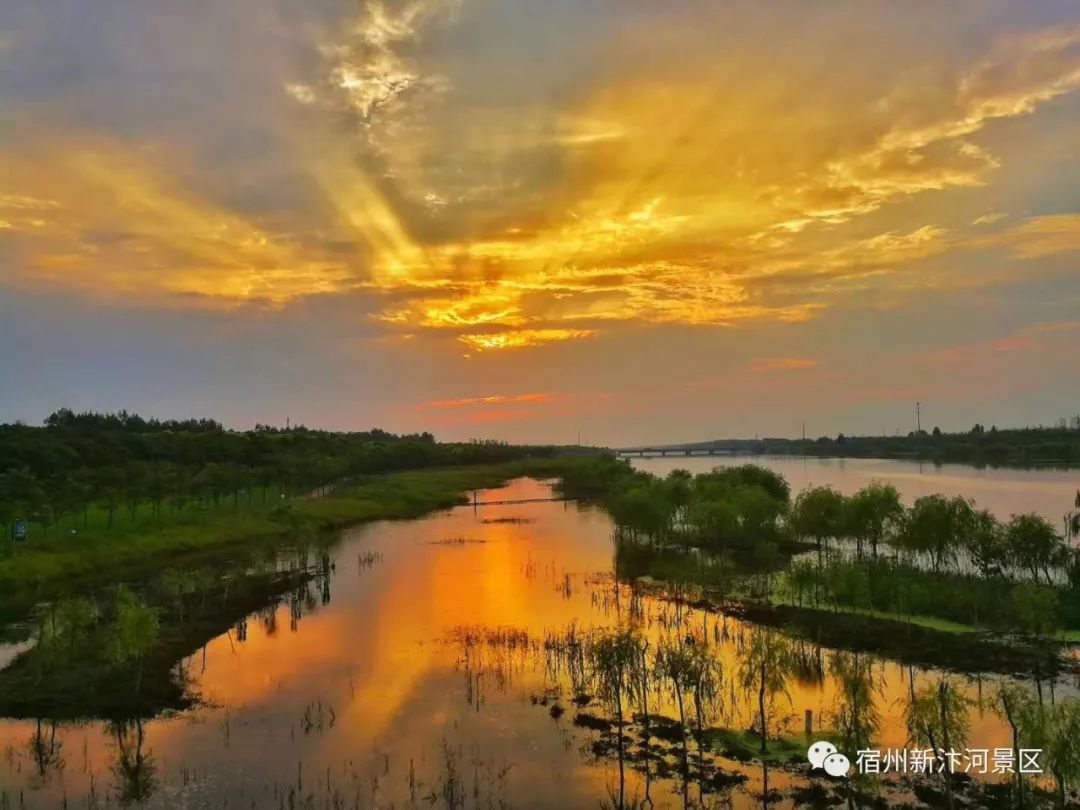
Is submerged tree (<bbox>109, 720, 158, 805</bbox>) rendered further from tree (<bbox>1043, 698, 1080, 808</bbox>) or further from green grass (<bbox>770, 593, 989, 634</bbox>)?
green grass (<bbox>770, 593, 989, 634</bbox>)

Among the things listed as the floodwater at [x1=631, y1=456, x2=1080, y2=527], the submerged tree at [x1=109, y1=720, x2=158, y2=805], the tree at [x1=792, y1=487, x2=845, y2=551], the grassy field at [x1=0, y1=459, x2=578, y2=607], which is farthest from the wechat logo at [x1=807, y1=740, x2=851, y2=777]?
the grassy field at [x1=0, y1=459, x2=578, y2=607]

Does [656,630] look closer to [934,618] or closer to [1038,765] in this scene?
[934,618]

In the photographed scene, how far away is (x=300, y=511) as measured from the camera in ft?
324

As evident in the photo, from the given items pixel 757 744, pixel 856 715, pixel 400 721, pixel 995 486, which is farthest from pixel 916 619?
pixel 995 486

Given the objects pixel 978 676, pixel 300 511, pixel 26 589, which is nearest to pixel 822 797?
pixel 978 676

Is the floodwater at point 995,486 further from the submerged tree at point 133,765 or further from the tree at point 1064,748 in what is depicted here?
the submerged tree at point 133,765

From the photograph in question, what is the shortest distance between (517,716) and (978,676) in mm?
20113

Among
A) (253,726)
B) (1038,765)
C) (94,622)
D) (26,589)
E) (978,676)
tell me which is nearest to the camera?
(1038,765)

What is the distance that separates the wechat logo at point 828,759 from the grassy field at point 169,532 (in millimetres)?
51353

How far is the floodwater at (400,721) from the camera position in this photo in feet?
76.8

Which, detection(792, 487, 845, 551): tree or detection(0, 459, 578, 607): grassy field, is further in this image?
detection(0, 459, 578, 607): grassy field

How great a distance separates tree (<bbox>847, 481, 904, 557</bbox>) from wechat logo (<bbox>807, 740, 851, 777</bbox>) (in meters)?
30.2

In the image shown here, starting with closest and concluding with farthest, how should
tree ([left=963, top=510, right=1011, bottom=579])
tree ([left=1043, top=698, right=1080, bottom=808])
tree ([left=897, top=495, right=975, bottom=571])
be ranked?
tree ([left=1043, top=698, right=1080, bottom=808]) < tree ([left=963, top=510, right=1011, bottom=579]) < tree ([left=897, top=495, right=975, bottom=571])

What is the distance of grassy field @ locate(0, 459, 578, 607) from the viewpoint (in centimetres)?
5725
